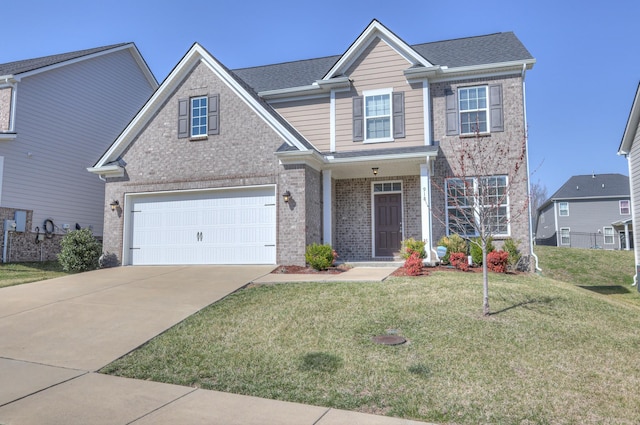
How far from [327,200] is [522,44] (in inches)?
321

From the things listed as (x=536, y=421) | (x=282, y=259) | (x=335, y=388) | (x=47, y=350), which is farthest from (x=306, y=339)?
(x=282, y=259)

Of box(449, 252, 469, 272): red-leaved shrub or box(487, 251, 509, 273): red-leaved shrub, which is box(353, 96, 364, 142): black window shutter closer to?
box(449, 252, 469, 272): red-leaved shrub

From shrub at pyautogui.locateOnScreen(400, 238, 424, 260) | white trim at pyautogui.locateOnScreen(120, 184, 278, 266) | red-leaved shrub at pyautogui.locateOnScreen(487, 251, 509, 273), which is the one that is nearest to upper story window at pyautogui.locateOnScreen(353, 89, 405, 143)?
shrub at pyautogui.locateOnScreen(400, 238, 424, 260)

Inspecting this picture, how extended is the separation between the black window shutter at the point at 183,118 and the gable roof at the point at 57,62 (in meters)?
6.30

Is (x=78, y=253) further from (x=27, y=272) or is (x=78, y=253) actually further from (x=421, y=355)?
(x=421, y=355)

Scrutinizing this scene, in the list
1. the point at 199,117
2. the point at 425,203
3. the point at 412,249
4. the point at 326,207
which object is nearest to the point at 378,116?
the point at 425,203

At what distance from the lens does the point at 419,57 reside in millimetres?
13695

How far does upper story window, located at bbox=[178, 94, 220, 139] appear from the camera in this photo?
44.9 ft

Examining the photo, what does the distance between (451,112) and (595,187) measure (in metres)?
26.7

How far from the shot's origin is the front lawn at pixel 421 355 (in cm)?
430

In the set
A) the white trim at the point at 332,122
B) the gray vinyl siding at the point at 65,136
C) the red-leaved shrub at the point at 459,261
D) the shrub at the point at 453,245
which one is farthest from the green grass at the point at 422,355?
the gray vinyl siding at the point at 65,136

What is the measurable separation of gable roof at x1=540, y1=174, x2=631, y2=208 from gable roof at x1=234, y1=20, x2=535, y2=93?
23.4 m

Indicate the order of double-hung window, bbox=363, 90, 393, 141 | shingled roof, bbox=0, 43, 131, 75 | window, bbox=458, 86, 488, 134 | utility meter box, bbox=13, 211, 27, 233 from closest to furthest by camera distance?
window, bbox=458, 86, 488, 134, double-hung window, bbox=363, 90, 393, 141, utility meter box, bbox=13, 211, 27, 233, shingled roof, bbox=0, 43, 131, 75

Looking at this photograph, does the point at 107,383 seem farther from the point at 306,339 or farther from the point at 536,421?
the point at 536,421
